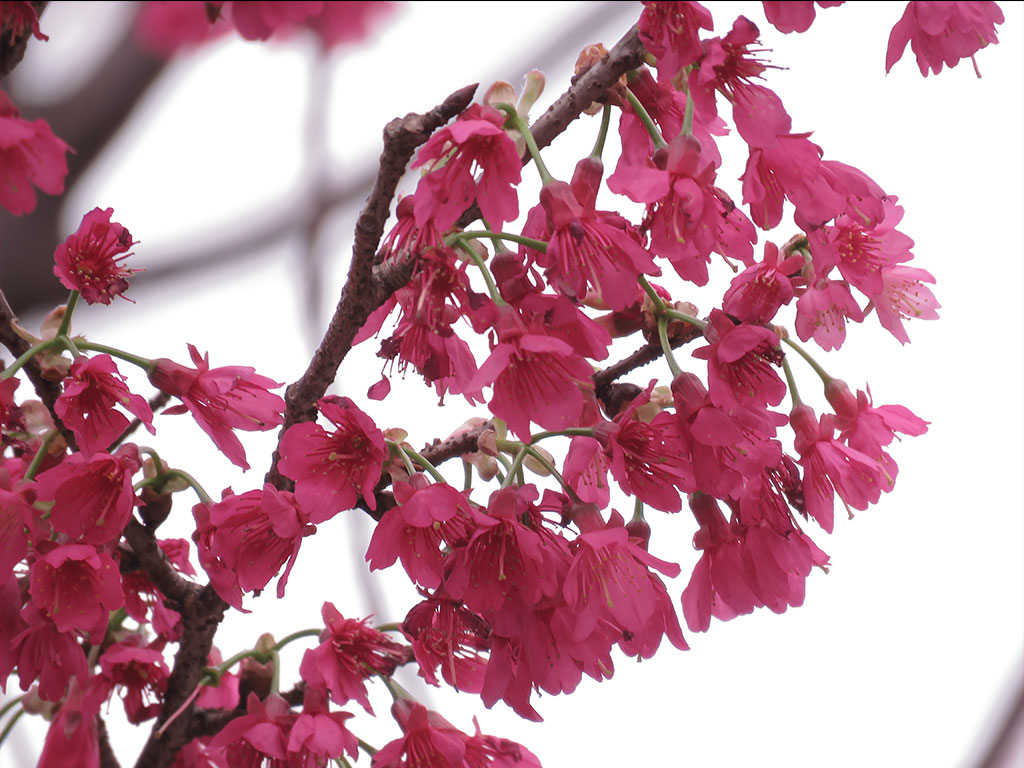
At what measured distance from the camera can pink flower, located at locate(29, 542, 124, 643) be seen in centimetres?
64

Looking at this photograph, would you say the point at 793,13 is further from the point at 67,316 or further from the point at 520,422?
the point at 67,316

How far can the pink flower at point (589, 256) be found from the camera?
22.6 inches

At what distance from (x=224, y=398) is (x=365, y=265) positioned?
0.54 feet

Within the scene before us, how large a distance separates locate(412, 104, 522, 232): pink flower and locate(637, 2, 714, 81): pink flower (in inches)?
3.6

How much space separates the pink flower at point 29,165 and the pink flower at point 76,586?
0.21m

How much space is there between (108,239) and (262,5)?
0.63 feet

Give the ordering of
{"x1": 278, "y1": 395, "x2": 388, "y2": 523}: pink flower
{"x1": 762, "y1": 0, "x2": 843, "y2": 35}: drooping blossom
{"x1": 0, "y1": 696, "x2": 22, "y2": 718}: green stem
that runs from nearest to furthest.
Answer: {"x1": 762, "y1": 0, "x2": 843, "y2": 35}: drooping blossom → {"x1": 278, "y1": 395, "x2": 388, "y2": 523}: pink flower → {"x1": 0, "y1": 696, "x2": 22, "y2": 718}: green stem

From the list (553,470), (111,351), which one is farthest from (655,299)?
(111,351)

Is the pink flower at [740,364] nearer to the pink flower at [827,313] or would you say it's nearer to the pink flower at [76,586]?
the pink flower at [827,313]

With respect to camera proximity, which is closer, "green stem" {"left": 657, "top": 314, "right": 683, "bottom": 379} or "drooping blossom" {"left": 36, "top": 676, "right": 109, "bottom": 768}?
"green stem" {"left": 657, "top": 314, "right": 683, "bottom": 379}

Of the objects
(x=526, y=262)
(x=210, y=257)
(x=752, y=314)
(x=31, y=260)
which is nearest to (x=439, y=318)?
(x=526, y=262)

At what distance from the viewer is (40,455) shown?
0.70 metres

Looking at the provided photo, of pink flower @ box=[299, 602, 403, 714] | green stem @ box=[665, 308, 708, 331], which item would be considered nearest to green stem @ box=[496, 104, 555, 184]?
green stem @ box=[665, 308, 708, 331]

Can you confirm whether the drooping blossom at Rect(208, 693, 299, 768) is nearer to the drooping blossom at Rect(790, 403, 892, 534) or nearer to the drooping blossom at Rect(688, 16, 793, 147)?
the drooping blossom at Rect(790, 403, 892, 534)
